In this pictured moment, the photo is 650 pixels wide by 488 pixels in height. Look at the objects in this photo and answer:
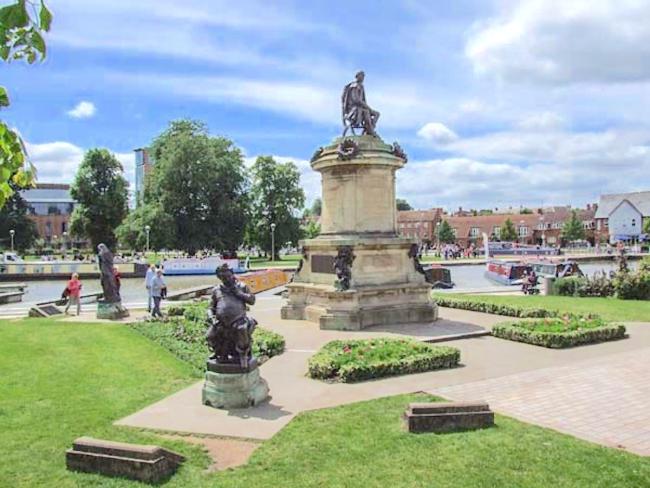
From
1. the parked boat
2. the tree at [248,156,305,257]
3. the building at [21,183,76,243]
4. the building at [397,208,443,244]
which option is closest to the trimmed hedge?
the parked boat

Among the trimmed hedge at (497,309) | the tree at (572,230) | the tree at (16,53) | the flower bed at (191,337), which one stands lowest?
the flower bed at (191,337)

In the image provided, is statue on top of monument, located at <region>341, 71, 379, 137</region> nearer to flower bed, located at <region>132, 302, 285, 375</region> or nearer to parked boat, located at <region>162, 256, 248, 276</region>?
flower bed, located at <region>132, 302, 285, 375</region>

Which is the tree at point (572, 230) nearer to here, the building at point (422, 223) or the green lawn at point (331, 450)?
the building at point (422, 223)

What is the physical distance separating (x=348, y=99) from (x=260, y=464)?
13631mm

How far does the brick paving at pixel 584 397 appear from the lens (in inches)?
302

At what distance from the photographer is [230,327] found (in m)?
8.88

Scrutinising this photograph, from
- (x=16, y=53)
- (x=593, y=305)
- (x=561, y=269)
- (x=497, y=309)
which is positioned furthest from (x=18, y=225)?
(x=16, y=53)

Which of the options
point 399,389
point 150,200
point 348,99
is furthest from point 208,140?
point 399,389

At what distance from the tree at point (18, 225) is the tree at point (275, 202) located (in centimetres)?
3253

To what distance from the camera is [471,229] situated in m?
129

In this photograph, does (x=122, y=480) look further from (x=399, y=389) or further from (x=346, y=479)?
(x=399, y=389)

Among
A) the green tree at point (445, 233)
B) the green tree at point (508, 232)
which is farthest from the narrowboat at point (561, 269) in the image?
the green tree at point (508, 232)

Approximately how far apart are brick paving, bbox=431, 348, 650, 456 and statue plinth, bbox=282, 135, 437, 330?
6.36 metres

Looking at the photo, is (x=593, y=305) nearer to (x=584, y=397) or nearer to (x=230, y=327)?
(x=584, y=397)
